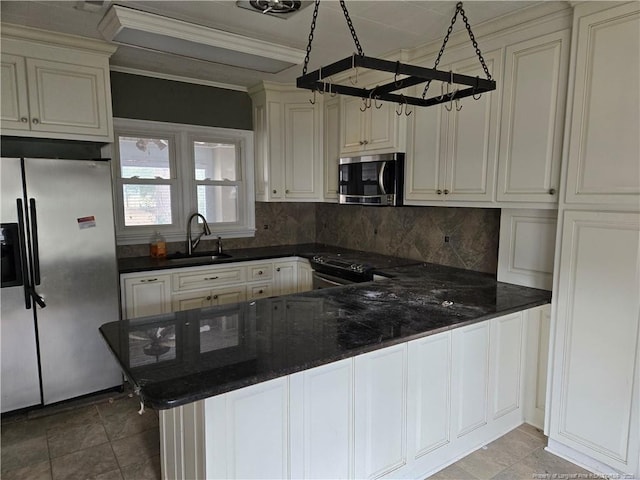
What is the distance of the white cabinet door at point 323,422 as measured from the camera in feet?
5.35

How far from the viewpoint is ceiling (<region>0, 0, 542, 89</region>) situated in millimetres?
2291

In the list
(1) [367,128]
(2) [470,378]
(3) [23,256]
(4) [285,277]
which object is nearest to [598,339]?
(2) [470,378]

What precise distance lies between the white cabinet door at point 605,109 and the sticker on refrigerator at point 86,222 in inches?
116

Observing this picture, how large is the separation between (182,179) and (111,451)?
240 cm

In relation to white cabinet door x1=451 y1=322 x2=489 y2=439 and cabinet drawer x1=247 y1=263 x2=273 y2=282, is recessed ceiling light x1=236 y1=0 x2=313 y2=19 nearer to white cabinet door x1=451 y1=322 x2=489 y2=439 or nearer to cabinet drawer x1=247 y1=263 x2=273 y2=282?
white cabinet door x1=451 y1=322 x2=489 y2=439

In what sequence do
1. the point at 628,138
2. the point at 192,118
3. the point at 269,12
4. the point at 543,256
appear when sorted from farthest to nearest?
the point at 192,118 < the point at 543,256 < the point at 269,12 < the point at 628,138

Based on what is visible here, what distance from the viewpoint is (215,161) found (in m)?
4.22

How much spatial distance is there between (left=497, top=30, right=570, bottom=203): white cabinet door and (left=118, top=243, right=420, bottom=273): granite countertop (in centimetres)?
125

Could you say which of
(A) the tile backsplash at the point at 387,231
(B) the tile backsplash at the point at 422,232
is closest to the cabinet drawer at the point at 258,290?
(A) the tile backsplash at the point at 387,231

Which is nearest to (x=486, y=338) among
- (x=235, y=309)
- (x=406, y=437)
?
(x=406, y=437)

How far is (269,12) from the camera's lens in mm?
2344

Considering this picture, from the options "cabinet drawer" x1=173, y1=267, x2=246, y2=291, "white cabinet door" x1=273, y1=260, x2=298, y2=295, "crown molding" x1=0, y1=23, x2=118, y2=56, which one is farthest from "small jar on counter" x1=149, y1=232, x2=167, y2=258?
"crown molding" x1=0, y1=23, x2=118, y2=56

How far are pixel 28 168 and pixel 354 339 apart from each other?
2.36 metres

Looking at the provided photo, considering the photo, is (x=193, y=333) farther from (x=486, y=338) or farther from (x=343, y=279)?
(x=343, y=279)
